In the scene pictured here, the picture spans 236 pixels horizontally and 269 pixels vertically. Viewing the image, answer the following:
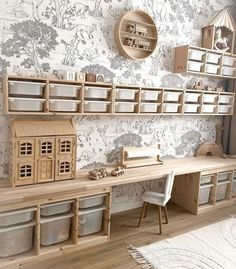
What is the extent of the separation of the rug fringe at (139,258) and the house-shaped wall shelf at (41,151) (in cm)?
87

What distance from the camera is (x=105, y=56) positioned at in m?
2.71

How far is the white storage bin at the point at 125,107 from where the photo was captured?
268 cm

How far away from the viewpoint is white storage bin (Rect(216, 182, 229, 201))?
3.40 m

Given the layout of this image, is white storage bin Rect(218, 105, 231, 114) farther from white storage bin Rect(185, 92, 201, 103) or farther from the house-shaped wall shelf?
the house-shaped wall shelf

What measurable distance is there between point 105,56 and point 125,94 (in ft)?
1.47

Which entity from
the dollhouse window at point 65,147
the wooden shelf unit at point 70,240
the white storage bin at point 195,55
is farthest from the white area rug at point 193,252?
the white storage bin at point 195,55

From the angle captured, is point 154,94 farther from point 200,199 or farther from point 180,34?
point 200,199

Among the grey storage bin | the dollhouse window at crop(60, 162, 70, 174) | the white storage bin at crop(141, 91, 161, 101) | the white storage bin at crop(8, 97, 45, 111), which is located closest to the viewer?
the grey storage bin

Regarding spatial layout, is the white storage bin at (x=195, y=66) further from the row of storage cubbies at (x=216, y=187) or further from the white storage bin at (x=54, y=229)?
the white storage bin at (x=54, y=229)

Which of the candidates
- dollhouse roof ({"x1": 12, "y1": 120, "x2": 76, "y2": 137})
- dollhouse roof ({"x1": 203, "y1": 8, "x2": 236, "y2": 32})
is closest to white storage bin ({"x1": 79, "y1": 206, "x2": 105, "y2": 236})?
dollhouse roof ({"x1": 12, "y1": 120, "x2": 76, "y2": 137})

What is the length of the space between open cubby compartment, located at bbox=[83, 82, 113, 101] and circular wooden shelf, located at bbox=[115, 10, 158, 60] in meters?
0.47

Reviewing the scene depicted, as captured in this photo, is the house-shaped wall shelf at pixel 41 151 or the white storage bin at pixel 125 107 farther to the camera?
the white storage bin at pixel 125 107

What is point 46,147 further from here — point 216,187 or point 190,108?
point 216,187

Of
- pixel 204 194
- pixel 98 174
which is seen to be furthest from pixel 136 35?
pixel 204 194
